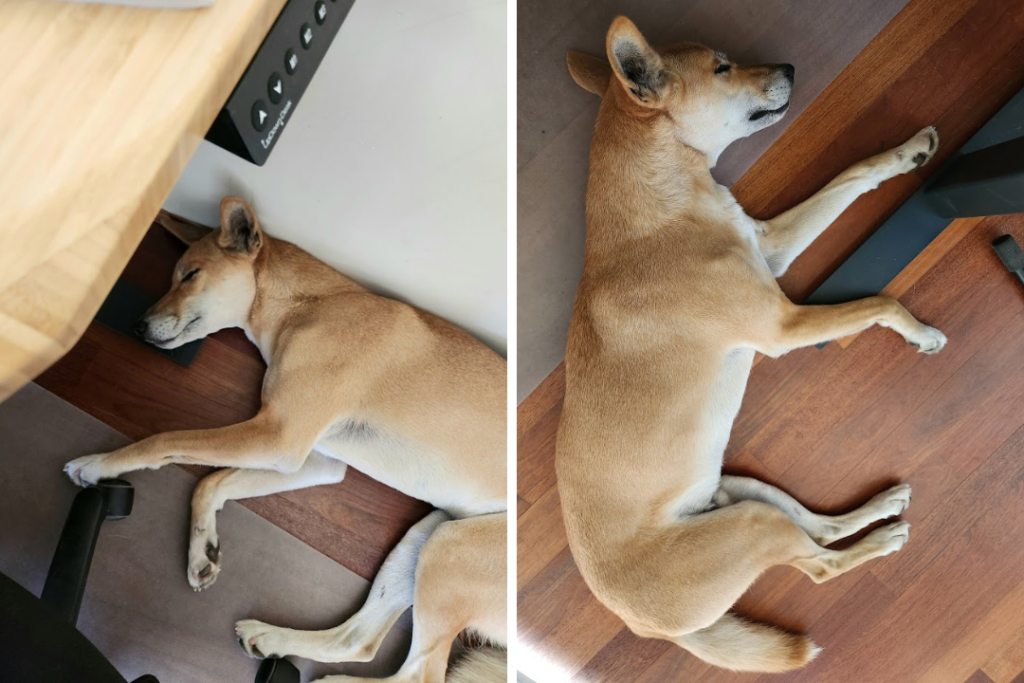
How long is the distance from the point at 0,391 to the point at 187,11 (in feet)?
1.06

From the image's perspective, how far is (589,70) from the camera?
1.74 metres

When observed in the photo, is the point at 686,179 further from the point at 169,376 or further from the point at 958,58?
the point at 169,376

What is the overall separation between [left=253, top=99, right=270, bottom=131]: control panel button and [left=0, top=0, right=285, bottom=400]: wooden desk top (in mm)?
26

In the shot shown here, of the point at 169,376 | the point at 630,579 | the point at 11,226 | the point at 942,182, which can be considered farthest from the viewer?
the point at 942,182

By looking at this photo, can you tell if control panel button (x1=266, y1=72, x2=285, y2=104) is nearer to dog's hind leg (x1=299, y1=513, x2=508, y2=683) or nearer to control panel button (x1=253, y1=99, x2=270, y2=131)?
control panel button (x1=253, y1=99, x2=270, y2=131)

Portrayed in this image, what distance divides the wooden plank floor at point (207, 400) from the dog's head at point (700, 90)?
1.09m

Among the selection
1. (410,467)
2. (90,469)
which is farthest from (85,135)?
(410,467)

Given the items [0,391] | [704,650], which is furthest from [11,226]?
[704,650]

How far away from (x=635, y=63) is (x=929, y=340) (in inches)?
43.6

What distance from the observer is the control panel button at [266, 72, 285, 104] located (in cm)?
57

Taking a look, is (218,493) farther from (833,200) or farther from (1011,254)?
(1011,254)

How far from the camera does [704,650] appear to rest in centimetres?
182

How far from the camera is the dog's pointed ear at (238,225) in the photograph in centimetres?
68

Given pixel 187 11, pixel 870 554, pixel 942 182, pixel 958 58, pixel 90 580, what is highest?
pixel 958 58
